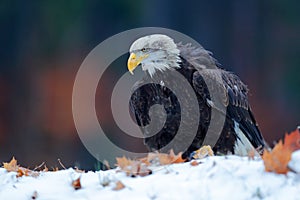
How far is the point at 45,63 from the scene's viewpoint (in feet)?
40.0

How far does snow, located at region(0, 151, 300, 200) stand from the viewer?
3.34 m

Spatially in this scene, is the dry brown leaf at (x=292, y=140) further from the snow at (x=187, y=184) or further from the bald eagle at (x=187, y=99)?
the bald eagle at (x=187, y=99)

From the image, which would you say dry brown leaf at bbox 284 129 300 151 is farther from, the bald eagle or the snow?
the bald eagle

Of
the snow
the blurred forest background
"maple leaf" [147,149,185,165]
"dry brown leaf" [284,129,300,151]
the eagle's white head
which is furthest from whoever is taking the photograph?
the blurred forest background

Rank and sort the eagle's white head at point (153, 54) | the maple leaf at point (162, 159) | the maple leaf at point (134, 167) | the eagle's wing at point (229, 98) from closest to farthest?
the maple leaf at point (134, 167) → the maple leaf at point (162, 159) → the eagle's wing at point (229, 98) → the eagle's white head at point (153, 54)

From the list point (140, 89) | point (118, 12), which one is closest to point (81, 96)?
point (118, 12)

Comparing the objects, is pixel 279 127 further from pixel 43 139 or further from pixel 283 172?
pixel 283 172

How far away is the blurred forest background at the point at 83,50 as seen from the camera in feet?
38.5

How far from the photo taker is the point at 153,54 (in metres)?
5.51

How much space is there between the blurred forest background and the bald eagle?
6067 millimetres

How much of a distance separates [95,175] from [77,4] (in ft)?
27.5

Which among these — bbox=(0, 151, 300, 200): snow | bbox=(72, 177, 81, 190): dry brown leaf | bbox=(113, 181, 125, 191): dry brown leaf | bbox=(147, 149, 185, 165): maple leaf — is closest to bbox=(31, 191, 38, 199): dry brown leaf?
bbox=(0, 151, 300, 200): snow

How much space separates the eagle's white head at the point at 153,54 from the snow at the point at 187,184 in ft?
5.62

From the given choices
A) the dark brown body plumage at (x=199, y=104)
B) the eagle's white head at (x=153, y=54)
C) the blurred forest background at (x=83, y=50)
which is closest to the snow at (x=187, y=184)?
the dark brown body plumage at (x=199, y=104)
